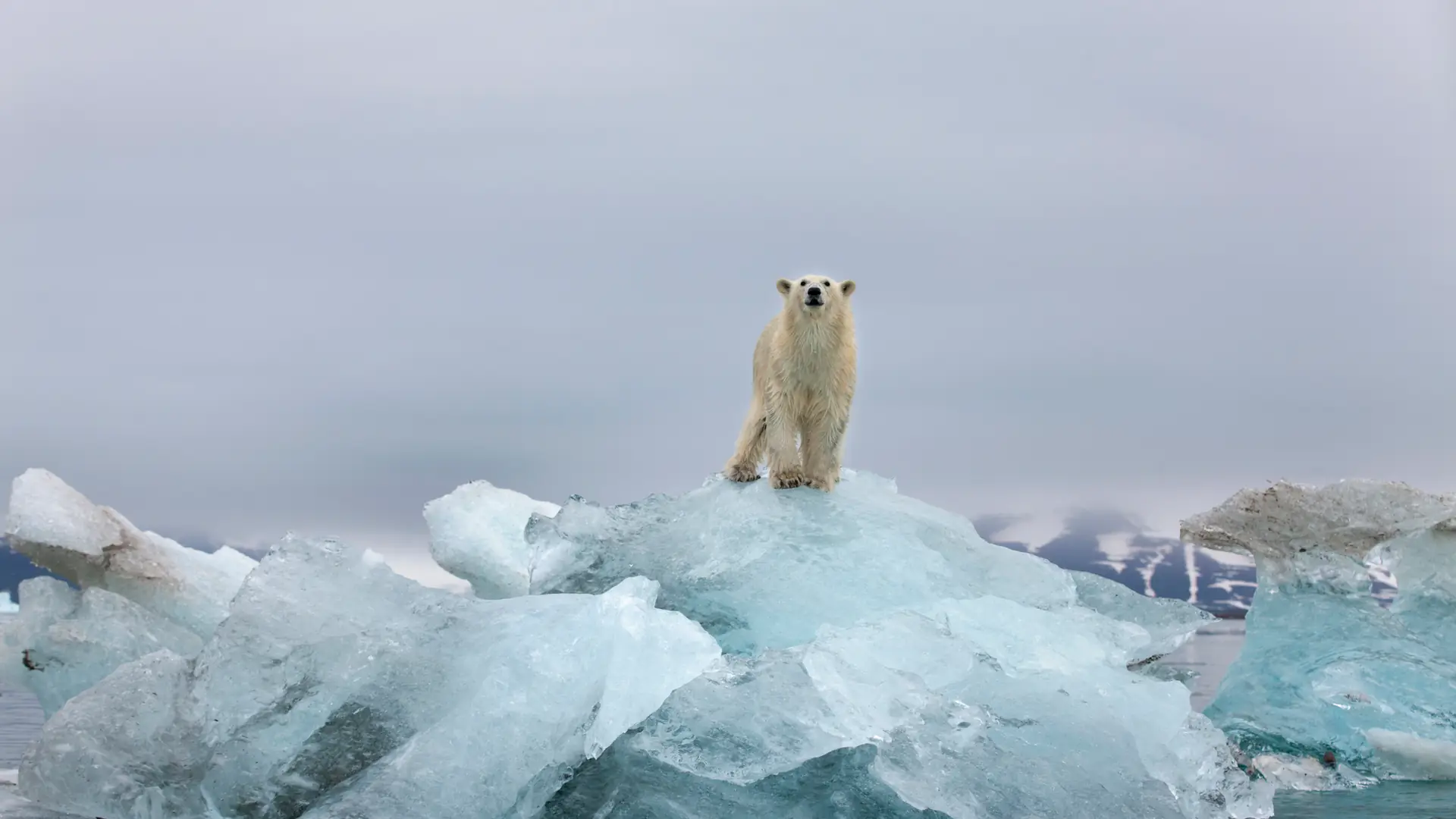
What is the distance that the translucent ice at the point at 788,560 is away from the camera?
7355mm

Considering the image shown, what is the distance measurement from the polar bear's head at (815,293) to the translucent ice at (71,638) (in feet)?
17.0

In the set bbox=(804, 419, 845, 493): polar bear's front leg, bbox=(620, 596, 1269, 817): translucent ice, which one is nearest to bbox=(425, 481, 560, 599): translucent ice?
bbox=(804, 419, 845, 493): polar bear's front leg

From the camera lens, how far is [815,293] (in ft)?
24.7

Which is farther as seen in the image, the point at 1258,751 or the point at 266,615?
the point at 1258,751

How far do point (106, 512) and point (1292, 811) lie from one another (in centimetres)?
840

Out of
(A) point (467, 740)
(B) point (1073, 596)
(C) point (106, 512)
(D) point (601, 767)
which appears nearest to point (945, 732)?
(D) point (601, 767)

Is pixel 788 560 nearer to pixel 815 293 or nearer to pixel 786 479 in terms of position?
pixel 786 479

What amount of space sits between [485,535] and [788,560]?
4975 mm

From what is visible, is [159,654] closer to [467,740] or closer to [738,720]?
[467,740]

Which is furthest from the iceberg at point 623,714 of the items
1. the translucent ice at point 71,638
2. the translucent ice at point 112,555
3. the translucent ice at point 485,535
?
the translucent ice at point 485,535

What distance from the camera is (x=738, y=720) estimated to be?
18.1ft

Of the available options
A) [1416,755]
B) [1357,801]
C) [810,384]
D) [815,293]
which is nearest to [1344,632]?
[1416,755]

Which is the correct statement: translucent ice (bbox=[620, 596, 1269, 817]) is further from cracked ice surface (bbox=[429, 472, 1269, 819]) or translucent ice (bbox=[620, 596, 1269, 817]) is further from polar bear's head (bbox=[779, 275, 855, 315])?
polar bear's head (bbox=[779, 275, 855, 315])

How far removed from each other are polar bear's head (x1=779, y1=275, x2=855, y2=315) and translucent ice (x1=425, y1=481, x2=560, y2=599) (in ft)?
14.5
